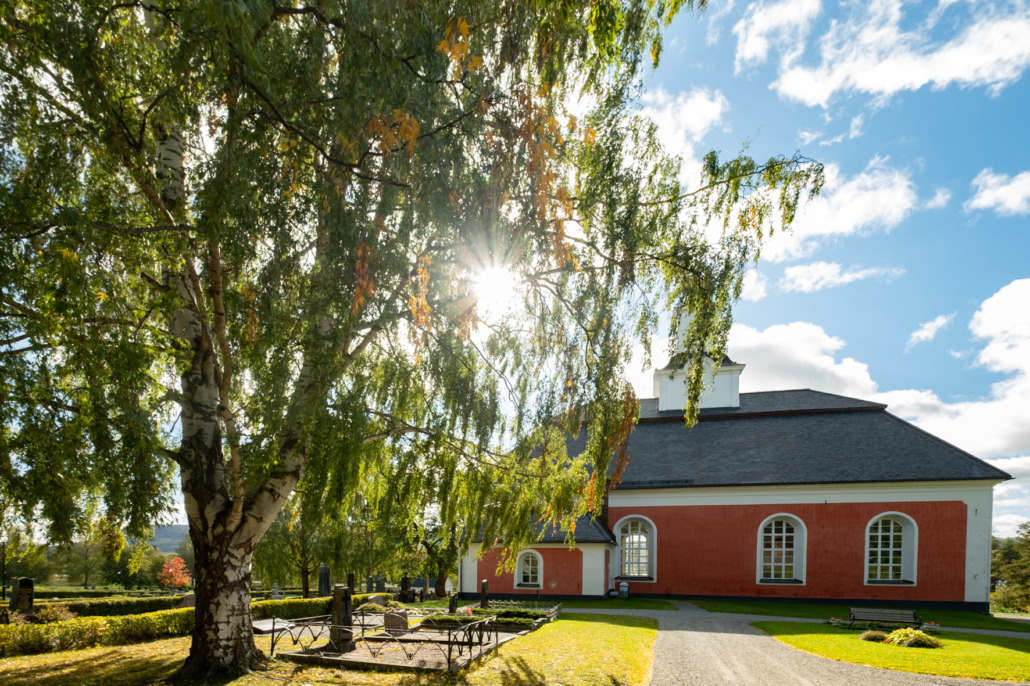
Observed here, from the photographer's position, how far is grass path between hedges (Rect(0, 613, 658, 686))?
9719 millimetres

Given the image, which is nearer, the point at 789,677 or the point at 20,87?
the point at 20,87

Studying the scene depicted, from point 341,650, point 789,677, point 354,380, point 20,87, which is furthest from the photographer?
point 341,650

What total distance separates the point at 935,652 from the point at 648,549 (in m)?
15.5

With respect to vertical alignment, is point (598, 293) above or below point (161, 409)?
above

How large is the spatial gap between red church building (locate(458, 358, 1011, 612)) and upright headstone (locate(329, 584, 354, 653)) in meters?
13.7

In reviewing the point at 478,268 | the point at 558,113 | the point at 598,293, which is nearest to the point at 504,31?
the point at 558,113

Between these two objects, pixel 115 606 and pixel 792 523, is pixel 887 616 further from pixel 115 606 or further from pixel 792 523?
pixel 115 606

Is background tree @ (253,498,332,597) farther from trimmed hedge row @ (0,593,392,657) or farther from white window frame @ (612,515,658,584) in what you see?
trimmed hedge row @ (0,593,392,657)

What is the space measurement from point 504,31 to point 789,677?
11225mm

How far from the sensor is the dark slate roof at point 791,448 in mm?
26156

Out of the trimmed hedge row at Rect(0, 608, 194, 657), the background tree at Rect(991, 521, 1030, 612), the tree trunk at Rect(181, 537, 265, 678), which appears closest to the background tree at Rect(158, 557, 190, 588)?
the trimmed hedge row at Rect(0, 608, 194, 657)

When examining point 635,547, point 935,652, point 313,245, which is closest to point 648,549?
point 635,547

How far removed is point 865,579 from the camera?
25.8 m

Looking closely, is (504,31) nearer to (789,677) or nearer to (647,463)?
(789,677)
